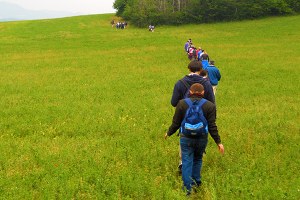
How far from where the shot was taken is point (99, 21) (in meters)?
80.8

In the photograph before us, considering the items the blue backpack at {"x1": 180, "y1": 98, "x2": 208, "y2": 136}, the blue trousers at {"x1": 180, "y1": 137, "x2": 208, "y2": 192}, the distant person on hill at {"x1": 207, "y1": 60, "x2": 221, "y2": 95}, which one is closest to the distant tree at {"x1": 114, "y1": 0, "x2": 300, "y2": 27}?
the distant person on hill at {"x1": 207, "y1": 60, "x2": 221, "y2": 95}

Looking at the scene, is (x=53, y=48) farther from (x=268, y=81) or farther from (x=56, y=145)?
(x=56, y=145)

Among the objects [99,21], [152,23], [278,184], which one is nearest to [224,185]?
[278,184]

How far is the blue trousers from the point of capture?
22.1 feet

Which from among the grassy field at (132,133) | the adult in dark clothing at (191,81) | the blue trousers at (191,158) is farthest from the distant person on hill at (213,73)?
the blue trousers at (191,158)

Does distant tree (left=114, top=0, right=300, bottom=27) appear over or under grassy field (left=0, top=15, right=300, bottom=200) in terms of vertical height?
over

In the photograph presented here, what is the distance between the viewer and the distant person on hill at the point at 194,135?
6520 millimetres

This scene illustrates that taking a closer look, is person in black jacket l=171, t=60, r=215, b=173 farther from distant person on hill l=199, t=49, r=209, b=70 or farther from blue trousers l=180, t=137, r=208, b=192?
distant person on hill l=199, t=49, r=209, b=70

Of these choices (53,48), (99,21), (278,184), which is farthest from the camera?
(99,21)

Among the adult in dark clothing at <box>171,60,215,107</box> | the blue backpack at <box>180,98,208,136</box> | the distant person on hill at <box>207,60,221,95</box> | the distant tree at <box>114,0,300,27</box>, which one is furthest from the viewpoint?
the distant tree at <box>114,0,300,27</box>

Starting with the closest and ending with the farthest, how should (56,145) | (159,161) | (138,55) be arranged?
1. (159,161)
2. (56,145)
3. (138,55)

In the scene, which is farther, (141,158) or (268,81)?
(268,81)

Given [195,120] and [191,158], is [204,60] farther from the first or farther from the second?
[195,120]

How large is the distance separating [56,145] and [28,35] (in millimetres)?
53999
